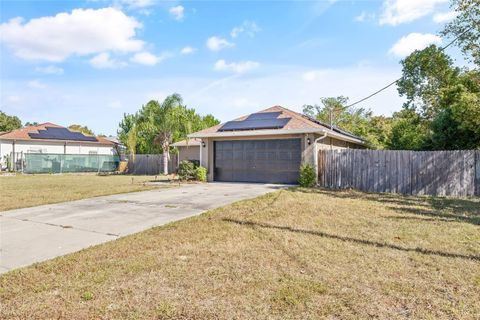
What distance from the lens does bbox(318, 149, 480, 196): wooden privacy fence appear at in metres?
11.1

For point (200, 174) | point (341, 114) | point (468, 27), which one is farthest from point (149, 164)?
point (341, 114)

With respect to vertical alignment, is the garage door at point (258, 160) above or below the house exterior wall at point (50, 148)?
below

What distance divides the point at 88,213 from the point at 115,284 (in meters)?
4.59

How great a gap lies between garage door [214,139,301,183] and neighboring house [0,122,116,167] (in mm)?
20113

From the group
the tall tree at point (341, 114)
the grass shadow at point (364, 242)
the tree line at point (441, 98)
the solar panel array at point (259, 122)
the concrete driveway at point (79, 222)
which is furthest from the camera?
the tall tree at point (341, 114)

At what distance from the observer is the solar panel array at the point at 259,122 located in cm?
1495

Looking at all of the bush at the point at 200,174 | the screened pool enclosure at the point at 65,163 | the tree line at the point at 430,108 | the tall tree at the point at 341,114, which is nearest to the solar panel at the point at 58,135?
the screened pool enclosure at the point at 65,163

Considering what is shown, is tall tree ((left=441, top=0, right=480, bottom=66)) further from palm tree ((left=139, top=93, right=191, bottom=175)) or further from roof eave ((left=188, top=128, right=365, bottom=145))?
palm tree ((left=139, top=93, right=191, bottom=175))

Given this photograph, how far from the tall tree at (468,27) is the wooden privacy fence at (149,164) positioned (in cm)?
2000

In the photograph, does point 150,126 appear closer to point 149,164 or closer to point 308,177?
point 149,164

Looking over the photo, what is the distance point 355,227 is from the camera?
19.3ft

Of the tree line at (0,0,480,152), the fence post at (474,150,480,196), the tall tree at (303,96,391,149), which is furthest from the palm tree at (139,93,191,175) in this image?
the tall tree at (303,96,391,149)

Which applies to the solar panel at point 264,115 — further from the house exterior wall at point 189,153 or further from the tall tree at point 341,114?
the tall tree at point 341,114

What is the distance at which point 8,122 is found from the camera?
43.0 meters
